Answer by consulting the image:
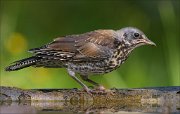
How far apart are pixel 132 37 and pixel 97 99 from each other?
47.5 inches

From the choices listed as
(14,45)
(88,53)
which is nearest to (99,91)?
(88,53)

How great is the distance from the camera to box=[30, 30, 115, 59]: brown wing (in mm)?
6973

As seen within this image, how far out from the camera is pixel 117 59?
22.9ft

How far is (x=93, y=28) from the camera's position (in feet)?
35.1

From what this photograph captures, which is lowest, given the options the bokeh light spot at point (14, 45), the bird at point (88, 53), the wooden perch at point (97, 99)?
the wooden perch at point (97, 99)

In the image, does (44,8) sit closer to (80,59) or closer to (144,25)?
(144,25)

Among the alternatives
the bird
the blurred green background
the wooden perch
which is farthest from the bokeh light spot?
the wooden perch

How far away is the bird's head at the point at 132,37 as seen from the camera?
7.06 metres

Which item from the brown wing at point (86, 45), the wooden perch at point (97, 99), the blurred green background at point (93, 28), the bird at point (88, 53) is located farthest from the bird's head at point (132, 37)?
the wooden perch at point (97, 99)

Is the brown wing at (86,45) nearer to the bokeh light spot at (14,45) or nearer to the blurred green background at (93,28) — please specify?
the blurred green background at (93,28)

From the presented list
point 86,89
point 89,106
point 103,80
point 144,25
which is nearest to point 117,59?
point 86,89

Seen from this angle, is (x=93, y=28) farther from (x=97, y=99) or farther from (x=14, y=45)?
(x=97, y=99)

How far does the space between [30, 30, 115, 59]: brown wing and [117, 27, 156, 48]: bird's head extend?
0.40 feet

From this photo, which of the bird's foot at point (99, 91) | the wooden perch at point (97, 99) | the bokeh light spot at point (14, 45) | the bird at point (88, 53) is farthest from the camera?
the bokeh light spot at point (14, 45)
